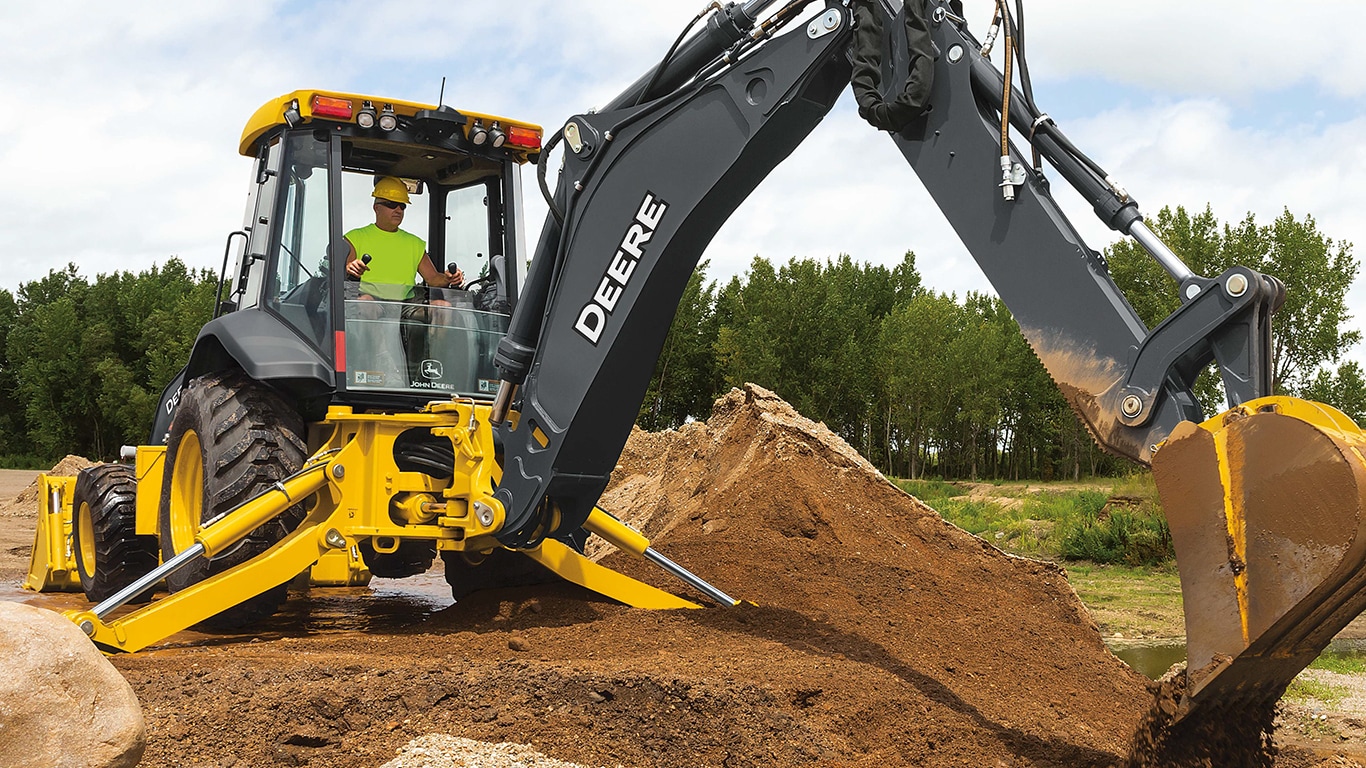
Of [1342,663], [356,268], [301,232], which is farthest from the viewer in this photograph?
[1342,663]

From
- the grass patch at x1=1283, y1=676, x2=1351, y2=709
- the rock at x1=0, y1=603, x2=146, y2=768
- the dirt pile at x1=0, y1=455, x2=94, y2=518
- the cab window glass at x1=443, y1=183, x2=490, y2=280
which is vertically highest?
the cab window glass at x1=443, y1=183, x2=490, y2=280

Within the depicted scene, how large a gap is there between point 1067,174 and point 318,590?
6569 mm

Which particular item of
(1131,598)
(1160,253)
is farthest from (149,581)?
(1131,598)

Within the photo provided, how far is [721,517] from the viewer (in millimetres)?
8211

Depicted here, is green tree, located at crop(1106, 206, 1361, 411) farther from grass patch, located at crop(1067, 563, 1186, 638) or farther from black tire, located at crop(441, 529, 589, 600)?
black tire, located at crop(441, 529, 589, 600)

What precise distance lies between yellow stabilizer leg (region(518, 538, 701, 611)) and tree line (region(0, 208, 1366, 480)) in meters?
32.2

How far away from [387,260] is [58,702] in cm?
345

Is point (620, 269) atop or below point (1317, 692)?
atop

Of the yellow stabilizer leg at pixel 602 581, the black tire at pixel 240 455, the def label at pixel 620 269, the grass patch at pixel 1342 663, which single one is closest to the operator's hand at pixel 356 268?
the black tire at pixel 240 455

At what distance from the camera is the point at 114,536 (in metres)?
7.36

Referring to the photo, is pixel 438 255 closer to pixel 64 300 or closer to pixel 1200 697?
pixel 1200 697

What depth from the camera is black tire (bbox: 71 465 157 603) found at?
737 centimetres

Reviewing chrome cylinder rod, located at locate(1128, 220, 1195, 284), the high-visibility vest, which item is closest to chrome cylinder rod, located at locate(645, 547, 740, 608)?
the high-visibility vest

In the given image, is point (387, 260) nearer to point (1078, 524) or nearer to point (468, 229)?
point (468, 229)
